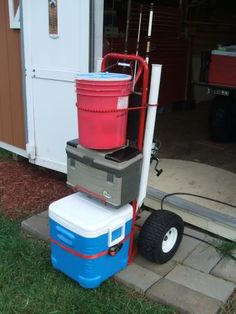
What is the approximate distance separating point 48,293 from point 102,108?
1.20 m

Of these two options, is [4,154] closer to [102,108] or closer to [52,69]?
[52,69]

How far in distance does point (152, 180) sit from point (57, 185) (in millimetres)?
964

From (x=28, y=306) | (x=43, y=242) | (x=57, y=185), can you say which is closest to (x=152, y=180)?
(x=57, y=185)

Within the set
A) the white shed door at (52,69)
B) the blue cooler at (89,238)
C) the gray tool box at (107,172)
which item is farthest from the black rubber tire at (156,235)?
the white shed door at (52,69)

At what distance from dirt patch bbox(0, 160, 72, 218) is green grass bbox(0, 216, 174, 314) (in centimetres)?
74

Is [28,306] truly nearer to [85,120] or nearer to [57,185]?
[85,120]

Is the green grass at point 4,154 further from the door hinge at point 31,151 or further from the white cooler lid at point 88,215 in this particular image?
the white cooler lid at point 88,215

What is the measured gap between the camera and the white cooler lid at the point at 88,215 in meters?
2.33

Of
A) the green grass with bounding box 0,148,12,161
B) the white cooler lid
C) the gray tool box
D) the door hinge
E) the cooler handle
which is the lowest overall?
the green grass with bounding box 0,148,12,161

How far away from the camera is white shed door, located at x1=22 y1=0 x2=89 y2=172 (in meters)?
3.35

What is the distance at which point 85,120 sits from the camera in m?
2.39

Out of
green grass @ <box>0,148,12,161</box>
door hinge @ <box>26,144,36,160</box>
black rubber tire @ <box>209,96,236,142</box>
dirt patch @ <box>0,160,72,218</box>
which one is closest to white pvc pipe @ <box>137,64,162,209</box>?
dirt patch @ <box>0,160,72,218</box>

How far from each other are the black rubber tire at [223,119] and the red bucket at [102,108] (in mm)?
3137

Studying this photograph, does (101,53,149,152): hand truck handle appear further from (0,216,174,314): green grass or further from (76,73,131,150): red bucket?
(0,216,174,314): green grass
